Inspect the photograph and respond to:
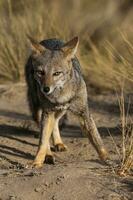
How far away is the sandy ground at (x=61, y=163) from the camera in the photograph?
531cm

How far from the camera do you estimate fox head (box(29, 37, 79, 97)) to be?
244 inches

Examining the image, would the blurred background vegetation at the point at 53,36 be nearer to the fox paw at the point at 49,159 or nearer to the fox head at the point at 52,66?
the fox paw at the point at 49,159

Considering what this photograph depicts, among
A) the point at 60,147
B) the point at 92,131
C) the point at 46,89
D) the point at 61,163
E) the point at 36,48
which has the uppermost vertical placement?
the point at 36,48

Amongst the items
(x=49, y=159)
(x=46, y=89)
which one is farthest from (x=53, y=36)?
(x=46, y=89)

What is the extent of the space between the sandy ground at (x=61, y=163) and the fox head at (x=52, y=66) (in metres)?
0.72

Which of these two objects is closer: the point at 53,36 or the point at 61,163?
the point at 61,163

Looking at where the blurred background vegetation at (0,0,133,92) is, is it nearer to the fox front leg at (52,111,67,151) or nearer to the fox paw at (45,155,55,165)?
the fox front leg at (52,111,67,151)

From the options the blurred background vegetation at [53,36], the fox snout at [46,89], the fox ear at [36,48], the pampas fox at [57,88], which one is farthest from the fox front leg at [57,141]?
the blurred background vegetation at [53,36]

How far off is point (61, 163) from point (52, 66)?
0.97m

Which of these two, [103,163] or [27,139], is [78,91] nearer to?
[103,163]

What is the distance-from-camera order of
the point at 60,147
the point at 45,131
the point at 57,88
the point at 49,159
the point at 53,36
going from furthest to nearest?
the point at 53,36
the point at 60,147
the point at 49,159
the point at 45,131
the point at 57,88

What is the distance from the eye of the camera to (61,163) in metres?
6.61

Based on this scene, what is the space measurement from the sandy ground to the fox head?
2.37 ft

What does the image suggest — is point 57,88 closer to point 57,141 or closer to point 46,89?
point 46,89
